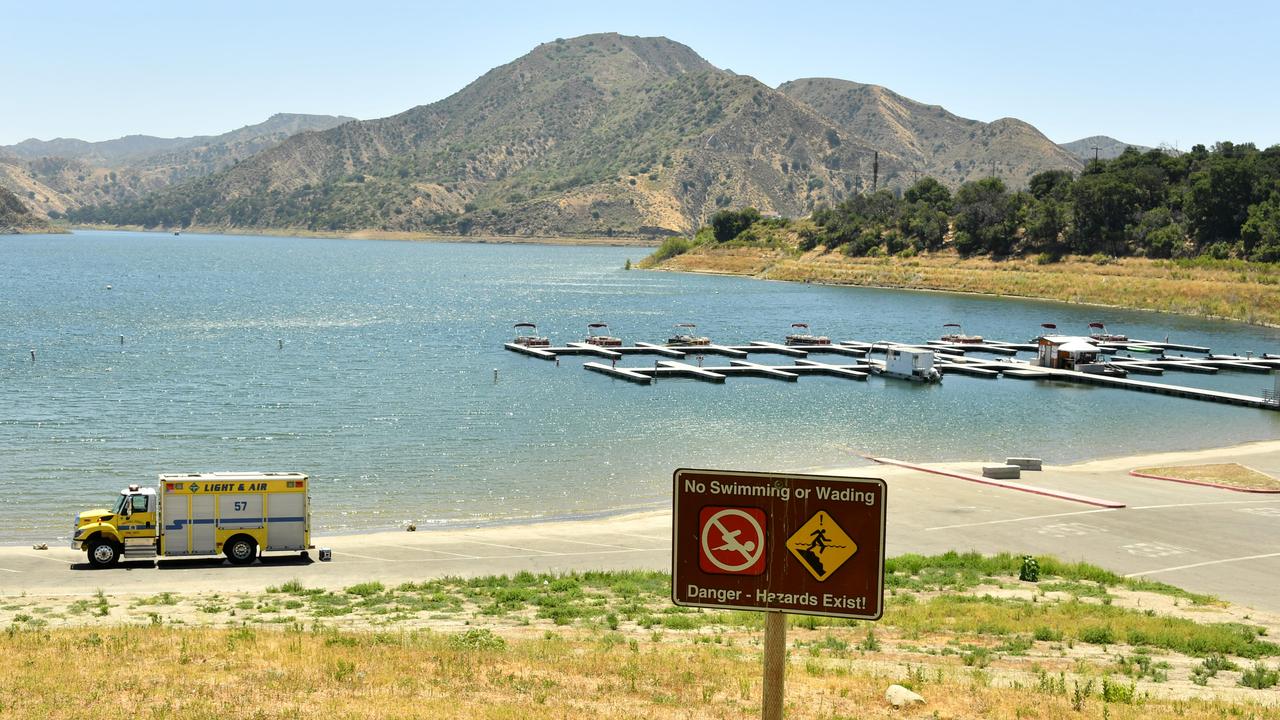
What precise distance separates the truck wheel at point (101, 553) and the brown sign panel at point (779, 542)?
1009 inches

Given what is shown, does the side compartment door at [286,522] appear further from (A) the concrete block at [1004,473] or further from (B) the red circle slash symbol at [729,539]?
(A) the concrete block at [1004,473]

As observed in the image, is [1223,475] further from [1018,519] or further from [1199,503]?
[1018,519]

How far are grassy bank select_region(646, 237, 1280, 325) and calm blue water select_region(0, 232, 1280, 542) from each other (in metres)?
7.30

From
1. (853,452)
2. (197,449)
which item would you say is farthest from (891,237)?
(197,449)

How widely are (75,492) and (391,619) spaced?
23.0 metres

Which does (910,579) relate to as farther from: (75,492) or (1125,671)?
(75,492)

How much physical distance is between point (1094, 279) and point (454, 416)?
10794 centimetres

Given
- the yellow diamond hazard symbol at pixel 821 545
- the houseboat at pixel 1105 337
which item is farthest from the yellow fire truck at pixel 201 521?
the houseboat at pixel 1105 337

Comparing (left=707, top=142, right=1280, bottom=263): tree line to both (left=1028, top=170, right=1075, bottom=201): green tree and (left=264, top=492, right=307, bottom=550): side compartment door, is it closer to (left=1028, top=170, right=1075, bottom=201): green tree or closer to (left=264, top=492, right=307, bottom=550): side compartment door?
(left=1028, top=170, right=1075, bottom=201): green tree

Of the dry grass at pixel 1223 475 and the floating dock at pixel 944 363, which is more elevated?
the floating dock at pixel 944 363

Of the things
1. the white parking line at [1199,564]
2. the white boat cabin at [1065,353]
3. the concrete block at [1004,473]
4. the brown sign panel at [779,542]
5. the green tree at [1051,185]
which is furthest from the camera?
the green tree at [1051,185]

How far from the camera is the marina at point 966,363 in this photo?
260ft

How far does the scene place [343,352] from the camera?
297ft

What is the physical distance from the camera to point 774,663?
8.52m
